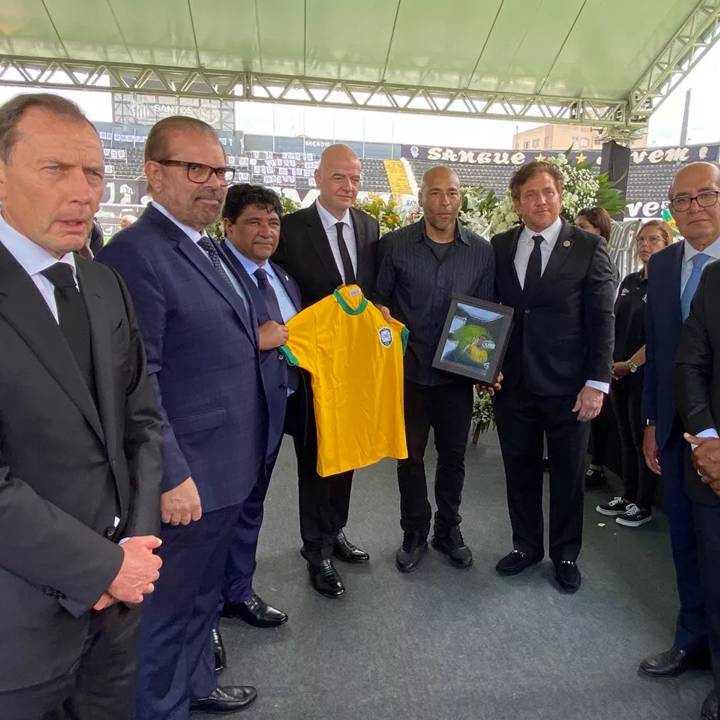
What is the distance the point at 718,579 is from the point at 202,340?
175 cm

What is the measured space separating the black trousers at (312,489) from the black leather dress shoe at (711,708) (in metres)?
1.56

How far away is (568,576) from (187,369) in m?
2.08

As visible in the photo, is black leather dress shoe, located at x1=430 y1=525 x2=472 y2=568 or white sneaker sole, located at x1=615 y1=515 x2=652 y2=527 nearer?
black leather dress shoe, located at x1=430 y1=525 x2=472 y2=568

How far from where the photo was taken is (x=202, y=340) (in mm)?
1609

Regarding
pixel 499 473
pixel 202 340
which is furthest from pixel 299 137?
pixel 202 340

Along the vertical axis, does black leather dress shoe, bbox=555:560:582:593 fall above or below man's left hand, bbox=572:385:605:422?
below

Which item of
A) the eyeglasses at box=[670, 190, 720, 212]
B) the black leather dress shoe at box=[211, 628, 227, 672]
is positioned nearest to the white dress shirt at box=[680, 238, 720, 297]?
the eyeglasses at box=[670, 190, 720, 212]

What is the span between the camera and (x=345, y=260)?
277cm

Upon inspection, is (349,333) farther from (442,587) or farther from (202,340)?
(442,587)

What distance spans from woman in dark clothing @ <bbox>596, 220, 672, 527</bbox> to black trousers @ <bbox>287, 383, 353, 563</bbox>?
69.5 inches

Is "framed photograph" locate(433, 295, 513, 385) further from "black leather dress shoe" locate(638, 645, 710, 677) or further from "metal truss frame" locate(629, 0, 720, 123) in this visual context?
"metal truss frame" locate(629, 0, 720, 123)

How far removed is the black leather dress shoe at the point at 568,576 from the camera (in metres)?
2.77

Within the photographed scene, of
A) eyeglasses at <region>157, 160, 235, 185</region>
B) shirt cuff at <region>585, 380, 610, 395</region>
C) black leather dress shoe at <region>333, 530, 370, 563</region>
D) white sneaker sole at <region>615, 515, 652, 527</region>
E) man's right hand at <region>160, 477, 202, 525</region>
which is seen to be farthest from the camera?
white sneaker sole at <region>615, 515, 652, 527</region>

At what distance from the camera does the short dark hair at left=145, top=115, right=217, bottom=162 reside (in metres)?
1.59
